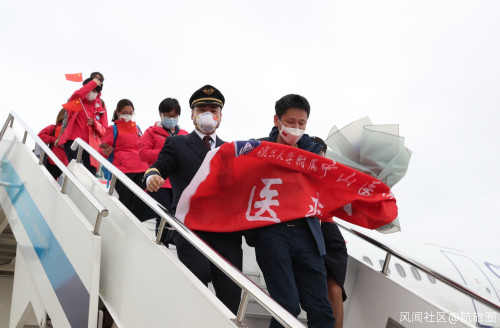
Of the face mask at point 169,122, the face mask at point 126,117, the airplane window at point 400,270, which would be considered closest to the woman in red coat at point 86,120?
the face mask at point 126,117

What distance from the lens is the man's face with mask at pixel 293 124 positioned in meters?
3.08

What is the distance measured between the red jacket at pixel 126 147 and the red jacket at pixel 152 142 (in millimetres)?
665

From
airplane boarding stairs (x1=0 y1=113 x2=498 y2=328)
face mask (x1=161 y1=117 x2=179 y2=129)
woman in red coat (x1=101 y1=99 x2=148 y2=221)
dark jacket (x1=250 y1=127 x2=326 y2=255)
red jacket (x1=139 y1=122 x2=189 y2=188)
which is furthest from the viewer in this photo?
woman in red coat (x1=101 y1=99 x2=148 y2=221)

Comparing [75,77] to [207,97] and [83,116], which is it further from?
[207,97]

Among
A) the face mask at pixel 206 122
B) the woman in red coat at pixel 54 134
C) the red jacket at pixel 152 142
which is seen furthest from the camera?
the woman in red coat at pixel 54 134

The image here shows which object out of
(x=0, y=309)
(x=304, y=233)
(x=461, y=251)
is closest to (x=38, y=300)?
(x=304, y=233)

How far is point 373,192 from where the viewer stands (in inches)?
131

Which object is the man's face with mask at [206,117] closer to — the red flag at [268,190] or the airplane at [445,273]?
the red flag at [268,190]

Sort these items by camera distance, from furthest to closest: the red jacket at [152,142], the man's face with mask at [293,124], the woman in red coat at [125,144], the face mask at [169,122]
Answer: the woman in red coat at [125,144] → the face mask at [169,122] → the red jacket at [152,142] → the man's face with mask at [293,124]

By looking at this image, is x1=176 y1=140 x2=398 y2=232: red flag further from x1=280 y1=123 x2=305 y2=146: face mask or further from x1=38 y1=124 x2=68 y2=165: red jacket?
x1=38 y1=124 x2=68 y2=165: red jacket

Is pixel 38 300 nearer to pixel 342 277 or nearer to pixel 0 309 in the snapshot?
pixel 342 277

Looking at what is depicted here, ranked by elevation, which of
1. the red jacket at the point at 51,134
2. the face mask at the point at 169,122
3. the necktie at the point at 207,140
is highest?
the necktie at the point at 207,140

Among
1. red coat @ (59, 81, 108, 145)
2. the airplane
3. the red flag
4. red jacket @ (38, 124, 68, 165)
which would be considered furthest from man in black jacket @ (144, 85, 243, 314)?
red jacket @ (38, 124, 68, 165)

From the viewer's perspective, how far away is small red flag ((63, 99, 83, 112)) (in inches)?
232
